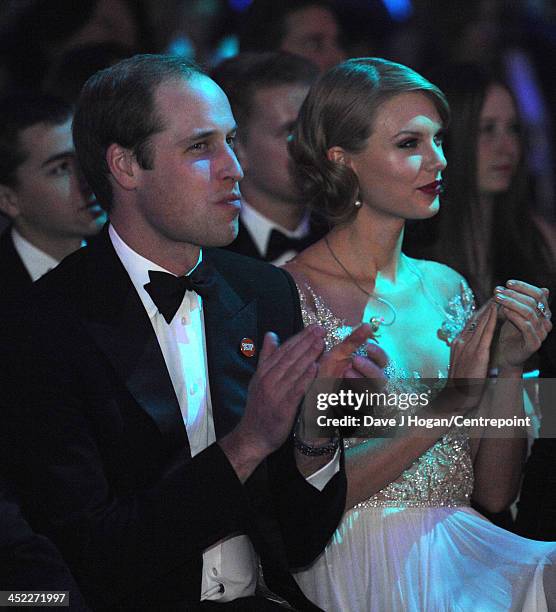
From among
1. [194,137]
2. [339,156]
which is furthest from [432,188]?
[194,137]

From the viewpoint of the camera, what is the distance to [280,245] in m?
3.56

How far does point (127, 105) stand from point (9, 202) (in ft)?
3.76

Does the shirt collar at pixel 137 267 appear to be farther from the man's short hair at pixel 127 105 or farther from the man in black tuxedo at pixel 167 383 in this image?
the man's short hair at pixel 127 105

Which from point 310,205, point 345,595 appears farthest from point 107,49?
point 345,595

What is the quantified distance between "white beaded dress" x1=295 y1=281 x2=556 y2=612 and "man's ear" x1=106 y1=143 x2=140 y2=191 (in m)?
0.60

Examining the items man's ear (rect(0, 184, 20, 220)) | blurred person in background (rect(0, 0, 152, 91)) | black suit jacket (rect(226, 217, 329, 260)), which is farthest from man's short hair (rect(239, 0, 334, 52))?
man's ear (rect(0, 184, 20, 220))

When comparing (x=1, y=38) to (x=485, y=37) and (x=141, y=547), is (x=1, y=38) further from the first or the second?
(x=141, y=547)

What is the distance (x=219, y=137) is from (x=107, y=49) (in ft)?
5.56

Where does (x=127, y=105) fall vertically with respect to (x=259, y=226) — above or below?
below

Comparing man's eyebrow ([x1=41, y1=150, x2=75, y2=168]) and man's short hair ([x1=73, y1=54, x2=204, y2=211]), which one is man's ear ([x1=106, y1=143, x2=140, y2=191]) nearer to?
man's short hair ([x1=73, y1=54, x2=204, y2=211])

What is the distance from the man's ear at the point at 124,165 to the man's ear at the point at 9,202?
1040 mm

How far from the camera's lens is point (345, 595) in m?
2.51

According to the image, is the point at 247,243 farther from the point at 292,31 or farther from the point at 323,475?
the point at 323,475

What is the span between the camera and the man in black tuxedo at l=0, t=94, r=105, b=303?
3221 millimetres
